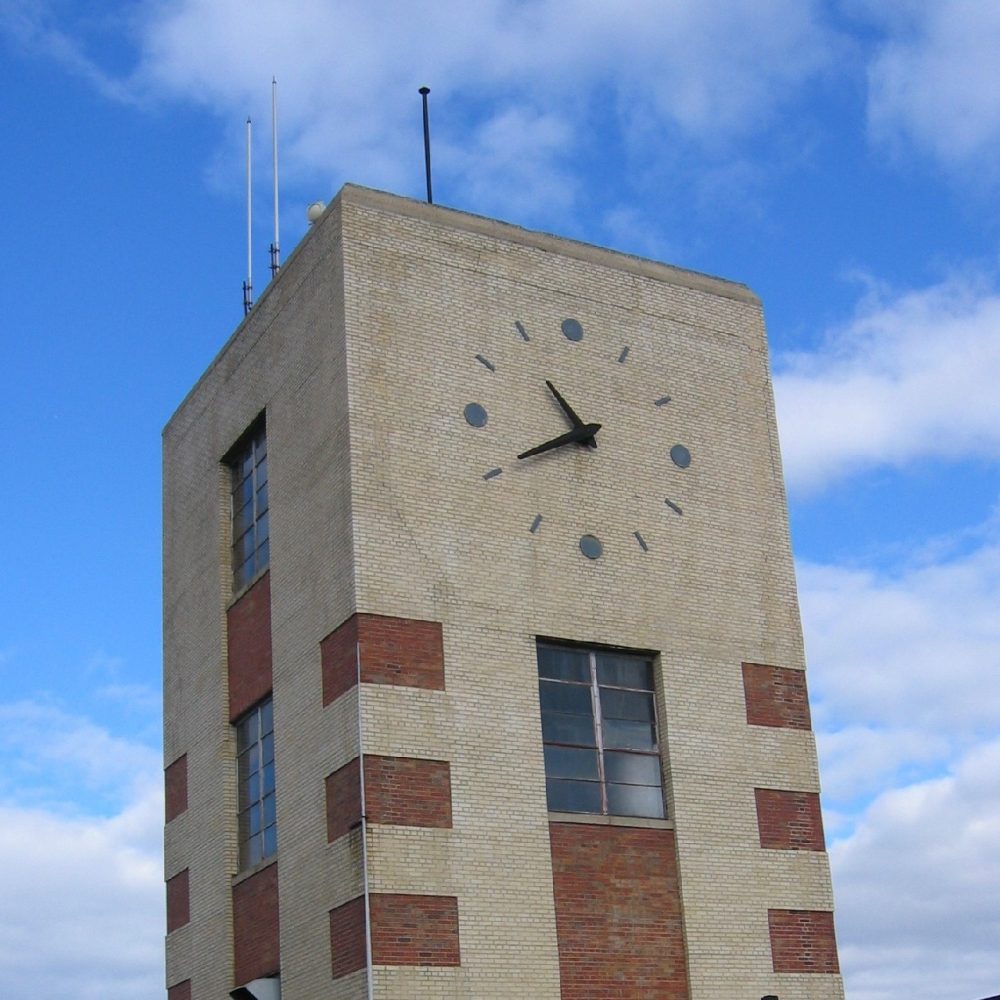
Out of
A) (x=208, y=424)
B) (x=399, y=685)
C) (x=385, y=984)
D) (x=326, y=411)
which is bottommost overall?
(x=385, y=984)

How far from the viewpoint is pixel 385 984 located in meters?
18.8

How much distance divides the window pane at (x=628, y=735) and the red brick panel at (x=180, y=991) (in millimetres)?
7195

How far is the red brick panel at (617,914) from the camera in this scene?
66.4ft

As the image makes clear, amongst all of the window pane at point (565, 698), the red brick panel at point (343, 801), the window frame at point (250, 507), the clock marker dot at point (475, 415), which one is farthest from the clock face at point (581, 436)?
the red brick panel at point (343, 801)

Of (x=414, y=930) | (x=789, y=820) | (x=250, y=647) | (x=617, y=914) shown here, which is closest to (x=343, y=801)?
(x=414, y=930)

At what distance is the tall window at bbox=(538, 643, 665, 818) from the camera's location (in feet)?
69.7

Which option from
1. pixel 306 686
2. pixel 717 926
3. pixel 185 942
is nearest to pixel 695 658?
pixel 717 926

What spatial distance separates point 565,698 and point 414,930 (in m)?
3.86

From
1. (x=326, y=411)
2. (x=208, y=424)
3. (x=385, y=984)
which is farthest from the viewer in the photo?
(x=208, y=424)

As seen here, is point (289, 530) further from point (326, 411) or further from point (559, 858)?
point (559, 858)

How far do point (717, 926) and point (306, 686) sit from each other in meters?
5.99

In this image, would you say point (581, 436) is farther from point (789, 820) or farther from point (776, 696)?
point (789, 820)

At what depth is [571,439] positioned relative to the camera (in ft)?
74.0

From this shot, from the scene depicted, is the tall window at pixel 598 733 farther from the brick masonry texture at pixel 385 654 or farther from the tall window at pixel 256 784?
the tall window at pixel 256 784
